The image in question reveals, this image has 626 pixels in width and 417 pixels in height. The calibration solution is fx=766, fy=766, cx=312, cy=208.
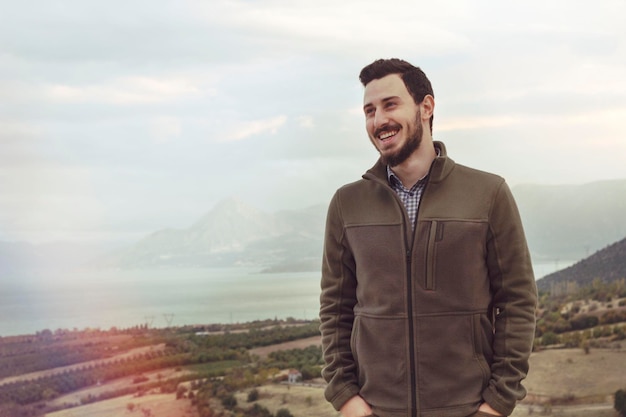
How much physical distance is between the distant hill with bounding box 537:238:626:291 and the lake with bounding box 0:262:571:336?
353 mm

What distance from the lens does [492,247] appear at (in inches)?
69.6

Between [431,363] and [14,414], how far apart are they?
898 centimetres

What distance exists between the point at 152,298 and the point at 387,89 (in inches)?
333

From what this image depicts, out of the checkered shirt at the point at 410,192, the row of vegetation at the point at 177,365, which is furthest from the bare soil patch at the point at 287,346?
the checkered shirt at the point at 410,192

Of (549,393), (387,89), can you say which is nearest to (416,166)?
(387,89)

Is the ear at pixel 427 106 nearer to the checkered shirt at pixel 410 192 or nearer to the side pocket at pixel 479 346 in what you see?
the checkered shirt at pixel 410 192

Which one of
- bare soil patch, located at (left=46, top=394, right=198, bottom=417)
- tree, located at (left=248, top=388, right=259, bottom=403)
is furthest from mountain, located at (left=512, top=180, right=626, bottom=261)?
bare soil patch, located at (left=46, top=394, right=198, bottom=417)

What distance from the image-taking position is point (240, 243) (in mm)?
10273

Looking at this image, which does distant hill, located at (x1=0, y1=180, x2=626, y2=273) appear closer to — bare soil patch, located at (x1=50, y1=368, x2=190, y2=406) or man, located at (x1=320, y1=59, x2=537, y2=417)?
bare soil patch, located at (x1=50, y1=368, x2=190, y2=406)

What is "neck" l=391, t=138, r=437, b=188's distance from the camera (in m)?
1.87

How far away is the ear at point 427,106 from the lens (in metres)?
1.88

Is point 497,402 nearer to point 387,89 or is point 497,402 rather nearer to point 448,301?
point 448,301

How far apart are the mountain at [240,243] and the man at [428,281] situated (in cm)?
815

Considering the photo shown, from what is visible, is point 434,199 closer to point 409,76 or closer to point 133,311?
point 409,76
